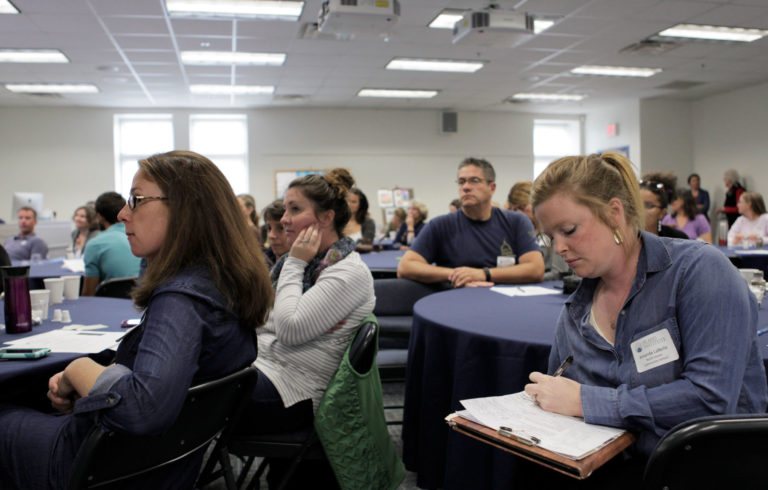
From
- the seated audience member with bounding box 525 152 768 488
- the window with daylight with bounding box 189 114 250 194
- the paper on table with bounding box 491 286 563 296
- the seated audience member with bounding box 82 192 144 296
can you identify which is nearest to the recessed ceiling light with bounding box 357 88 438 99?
the window with daylight with bounding box 189 114 250 194

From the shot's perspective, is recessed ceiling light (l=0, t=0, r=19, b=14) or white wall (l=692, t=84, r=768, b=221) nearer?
recessed ceiling light (l=0, t=0, r=19, b=14)

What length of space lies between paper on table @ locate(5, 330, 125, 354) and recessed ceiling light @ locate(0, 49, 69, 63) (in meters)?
6.65

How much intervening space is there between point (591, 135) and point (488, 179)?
1047 centimetres

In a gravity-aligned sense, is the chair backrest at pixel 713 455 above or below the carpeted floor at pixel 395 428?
above

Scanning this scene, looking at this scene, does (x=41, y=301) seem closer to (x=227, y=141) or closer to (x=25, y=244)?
(x=25, y=244)

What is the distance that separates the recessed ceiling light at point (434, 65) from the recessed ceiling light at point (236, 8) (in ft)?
7.69

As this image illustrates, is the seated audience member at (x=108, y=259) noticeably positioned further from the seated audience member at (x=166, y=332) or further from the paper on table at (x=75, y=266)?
the seated audience member at (x=166, y=332)

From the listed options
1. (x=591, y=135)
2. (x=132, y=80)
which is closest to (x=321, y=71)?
(x=132, y=80)

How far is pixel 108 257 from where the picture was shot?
382 centimetres

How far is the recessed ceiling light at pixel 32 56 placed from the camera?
23.6ft

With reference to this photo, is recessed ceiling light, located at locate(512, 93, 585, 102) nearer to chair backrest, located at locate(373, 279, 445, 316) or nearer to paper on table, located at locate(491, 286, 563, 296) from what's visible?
chair backrest, located at locate(373, 279, 445, 316)

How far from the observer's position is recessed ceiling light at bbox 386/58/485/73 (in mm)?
8131

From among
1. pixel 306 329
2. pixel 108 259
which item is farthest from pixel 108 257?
pixel 306 329

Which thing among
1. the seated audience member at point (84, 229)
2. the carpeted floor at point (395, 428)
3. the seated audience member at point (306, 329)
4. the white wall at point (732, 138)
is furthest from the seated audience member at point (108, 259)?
the white wall at point (732, 138)
